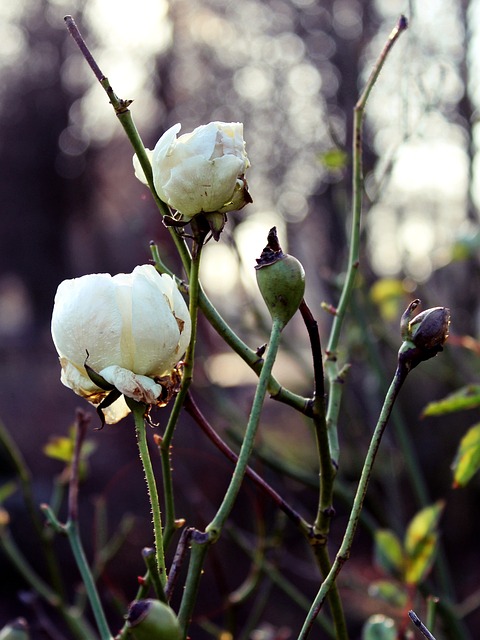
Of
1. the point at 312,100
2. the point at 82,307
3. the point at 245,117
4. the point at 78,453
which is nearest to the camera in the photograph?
the point at 82,307

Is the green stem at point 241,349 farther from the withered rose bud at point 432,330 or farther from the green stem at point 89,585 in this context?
the green stem at point 89,585

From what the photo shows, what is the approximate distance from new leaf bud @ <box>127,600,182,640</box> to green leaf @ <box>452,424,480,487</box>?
17.5 inches

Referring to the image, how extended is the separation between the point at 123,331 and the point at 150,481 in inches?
2.8

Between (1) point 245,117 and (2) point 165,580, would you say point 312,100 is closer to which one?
(1) point 245,117

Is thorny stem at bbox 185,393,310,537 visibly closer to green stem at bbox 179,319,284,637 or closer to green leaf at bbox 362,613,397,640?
green stem at bbox 179,319,284,637

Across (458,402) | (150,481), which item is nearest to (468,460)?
(458,402)

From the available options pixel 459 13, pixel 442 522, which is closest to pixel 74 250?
pixel 442 522

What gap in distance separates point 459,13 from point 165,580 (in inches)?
91.3

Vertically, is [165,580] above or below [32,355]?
above

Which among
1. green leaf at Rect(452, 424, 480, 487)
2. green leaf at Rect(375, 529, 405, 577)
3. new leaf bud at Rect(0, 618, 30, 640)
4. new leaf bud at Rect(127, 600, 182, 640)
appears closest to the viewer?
new leaf bud at Rect(127, 600, 182, 640)

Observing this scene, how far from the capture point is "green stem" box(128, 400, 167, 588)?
1.10ft

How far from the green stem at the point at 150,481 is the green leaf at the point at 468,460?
0.39 m

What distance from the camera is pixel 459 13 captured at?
2.30 m

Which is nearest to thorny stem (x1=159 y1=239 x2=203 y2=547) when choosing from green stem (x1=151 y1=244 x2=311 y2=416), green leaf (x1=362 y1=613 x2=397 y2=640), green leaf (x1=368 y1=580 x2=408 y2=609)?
green stem (x1=151 y1=244 x2=311 y2=416)
